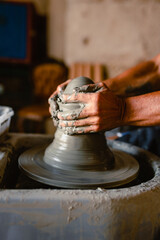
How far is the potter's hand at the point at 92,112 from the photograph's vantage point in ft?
3.20

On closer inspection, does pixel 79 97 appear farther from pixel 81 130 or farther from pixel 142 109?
pixel 142 109

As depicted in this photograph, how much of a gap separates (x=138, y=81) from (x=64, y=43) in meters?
2.63

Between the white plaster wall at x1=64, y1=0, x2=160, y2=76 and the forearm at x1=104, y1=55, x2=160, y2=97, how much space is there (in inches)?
74.6

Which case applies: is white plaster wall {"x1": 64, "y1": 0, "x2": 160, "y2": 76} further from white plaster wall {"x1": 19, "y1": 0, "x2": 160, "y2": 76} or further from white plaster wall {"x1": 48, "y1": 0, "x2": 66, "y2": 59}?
white plaster wall {"x1": 48, "y1": 0, "x2": 66, "y2": 59}

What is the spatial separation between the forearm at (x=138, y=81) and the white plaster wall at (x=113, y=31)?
1895 mm

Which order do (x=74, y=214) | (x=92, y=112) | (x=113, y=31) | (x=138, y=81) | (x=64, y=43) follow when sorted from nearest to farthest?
(x=74, y=214)
(x=92, y=112)
(x=138, y=81)
(x=113, y=31)
(x=64, y=43)

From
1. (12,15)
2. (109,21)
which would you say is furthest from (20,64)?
(109,21)

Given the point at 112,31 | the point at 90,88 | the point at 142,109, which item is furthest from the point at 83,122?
the point at 112,31

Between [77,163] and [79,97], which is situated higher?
[79,97]

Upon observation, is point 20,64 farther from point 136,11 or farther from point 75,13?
point 136,11

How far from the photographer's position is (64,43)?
4070 mm

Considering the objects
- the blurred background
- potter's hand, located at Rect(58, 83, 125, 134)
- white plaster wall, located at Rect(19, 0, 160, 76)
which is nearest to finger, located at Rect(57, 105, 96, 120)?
potter's hand, located at Rect(58, 83, 125, 134)

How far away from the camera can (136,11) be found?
11.6 ft

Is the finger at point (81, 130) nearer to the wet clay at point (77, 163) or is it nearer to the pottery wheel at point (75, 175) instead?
the wet clay at point (77, 163)
